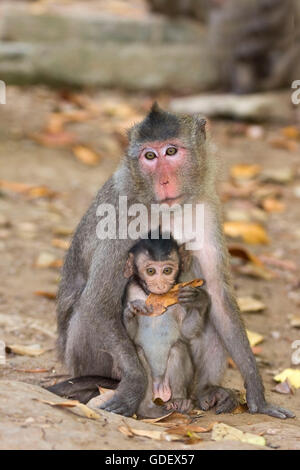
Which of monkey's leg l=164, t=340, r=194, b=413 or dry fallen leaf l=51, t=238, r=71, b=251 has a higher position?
dry fallen leaf l=51, t=238, r=71, b=251

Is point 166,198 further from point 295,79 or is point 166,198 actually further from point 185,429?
point 295,79

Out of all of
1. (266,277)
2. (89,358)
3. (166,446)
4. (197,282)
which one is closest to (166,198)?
(197,282)

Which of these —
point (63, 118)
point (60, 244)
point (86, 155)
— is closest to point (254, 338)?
point (60, 244)

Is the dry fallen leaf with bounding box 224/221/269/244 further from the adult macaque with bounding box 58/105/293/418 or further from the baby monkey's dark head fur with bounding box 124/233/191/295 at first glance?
the baby monkey's dark head fur with bounding box 124/233/191/295

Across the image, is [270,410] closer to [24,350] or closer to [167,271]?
[167,271]

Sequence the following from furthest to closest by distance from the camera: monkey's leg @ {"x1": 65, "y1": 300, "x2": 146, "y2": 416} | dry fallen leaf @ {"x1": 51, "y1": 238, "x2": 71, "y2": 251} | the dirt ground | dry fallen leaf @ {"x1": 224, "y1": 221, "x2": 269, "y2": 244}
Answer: dry fallen leaf @ {"x1": 224, "y1": 221, "x2": 269, "y2": 244} → dry fallen leaf @ {"x1": 51, "y1": 238, "x2": 71, "y2": 251} → monkey's leg @ {"x1": 65, "y1": 300, "x2": 146, "y2": 416} → the dirt ground

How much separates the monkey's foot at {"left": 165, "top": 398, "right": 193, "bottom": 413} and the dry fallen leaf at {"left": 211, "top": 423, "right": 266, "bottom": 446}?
466mm

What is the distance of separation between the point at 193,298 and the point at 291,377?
91cm

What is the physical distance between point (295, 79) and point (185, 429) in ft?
23.5

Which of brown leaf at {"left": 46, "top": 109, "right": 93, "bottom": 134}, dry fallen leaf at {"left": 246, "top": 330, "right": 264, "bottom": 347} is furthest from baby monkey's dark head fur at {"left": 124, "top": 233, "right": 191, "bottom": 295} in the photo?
brown leaf at {"left": 46, "top": 109, "right": 93, "bottom": 134}

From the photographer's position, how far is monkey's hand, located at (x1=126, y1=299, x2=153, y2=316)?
12.5 ft

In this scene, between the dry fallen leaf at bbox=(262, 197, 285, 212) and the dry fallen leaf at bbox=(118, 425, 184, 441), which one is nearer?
the dry fallen leaf at bbox=(118, 425, 184, 441)

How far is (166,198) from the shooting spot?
3.79m

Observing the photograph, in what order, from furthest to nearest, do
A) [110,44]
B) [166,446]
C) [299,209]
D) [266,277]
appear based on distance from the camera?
[110,44], [299,209], [266,277], [166,446]
